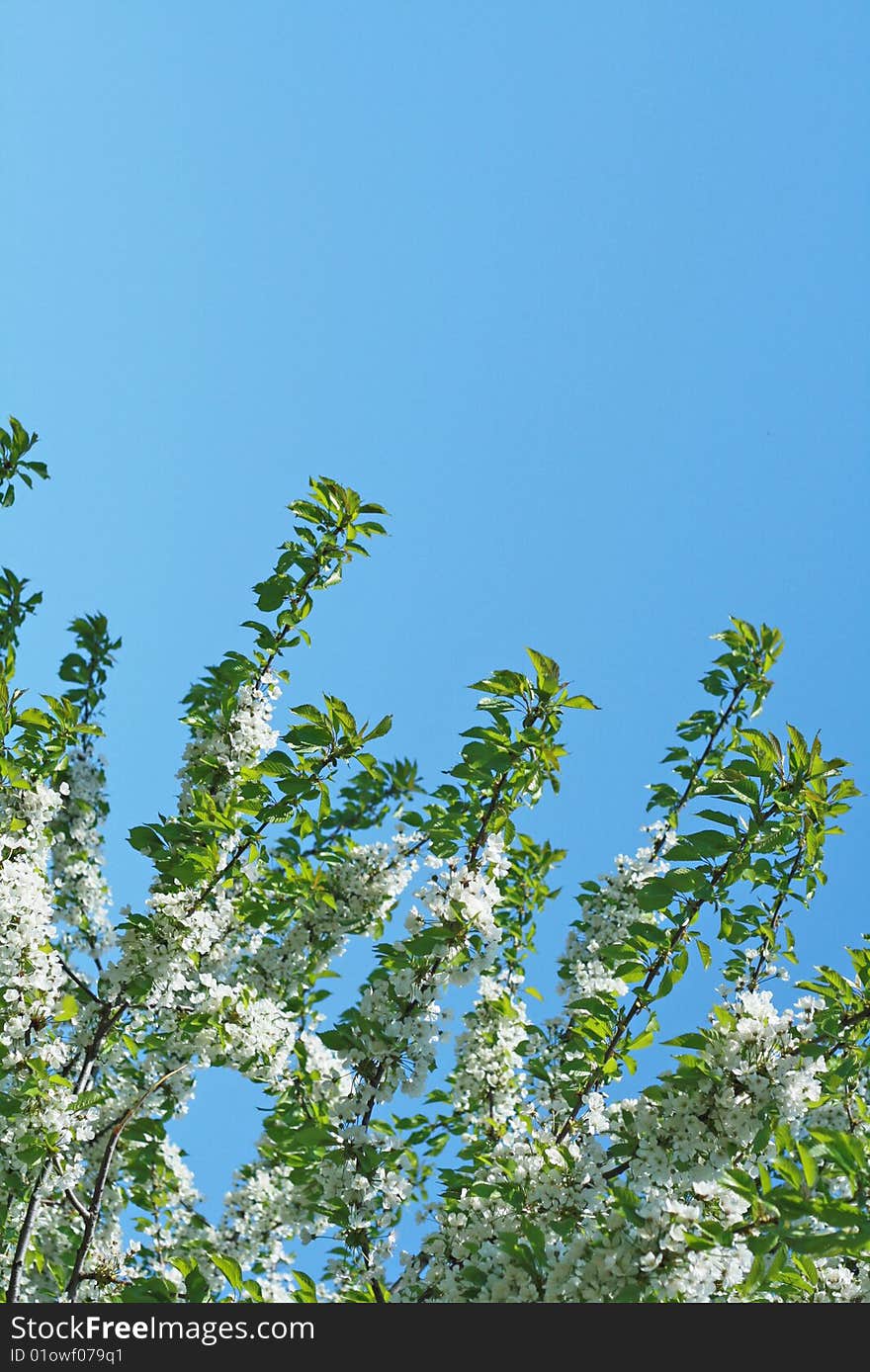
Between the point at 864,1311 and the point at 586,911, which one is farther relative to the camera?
the point at 586,911

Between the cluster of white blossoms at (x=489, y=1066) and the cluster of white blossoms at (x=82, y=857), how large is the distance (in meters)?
2.78

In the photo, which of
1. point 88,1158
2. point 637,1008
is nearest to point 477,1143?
point 637,1008

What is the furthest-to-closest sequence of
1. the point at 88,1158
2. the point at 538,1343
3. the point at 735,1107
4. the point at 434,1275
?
1. the point at 88,1158
2. the point at 434,1275
3. the point at 735,1107
4. the point at 538,1343

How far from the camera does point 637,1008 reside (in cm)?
470

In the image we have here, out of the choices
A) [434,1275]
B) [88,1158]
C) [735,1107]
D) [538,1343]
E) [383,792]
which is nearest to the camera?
[538,1343]

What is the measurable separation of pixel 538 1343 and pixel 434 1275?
1403 millimetres

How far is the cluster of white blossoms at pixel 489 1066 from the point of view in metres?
6.66

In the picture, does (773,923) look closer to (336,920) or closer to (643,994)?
(643,994)

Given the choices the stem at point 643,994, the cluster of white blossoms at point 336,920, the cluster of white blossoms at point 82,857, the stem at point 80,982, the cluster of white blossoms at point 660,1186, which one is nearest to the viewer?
the cluster of white blossoms at point 660,1186

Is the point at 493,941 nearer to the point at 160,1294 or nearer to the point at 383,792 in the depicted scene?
the point at 160,1294

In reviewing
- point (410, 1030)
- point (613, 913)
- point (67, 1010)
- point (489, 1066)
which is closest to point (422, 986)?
point (410, 1030)

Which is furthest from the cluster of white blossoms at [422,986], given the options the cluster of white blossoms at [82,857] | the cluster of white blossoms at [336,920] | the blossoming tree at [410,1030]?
the cluster of white blossoms at [82,857]

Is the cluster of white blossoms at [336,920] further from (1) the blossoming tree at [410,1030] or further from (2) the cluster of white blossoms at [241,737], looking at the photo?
(2) the cluster of white blossoms at [241,737]

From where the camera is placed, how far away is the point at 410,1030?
466 centimetres
